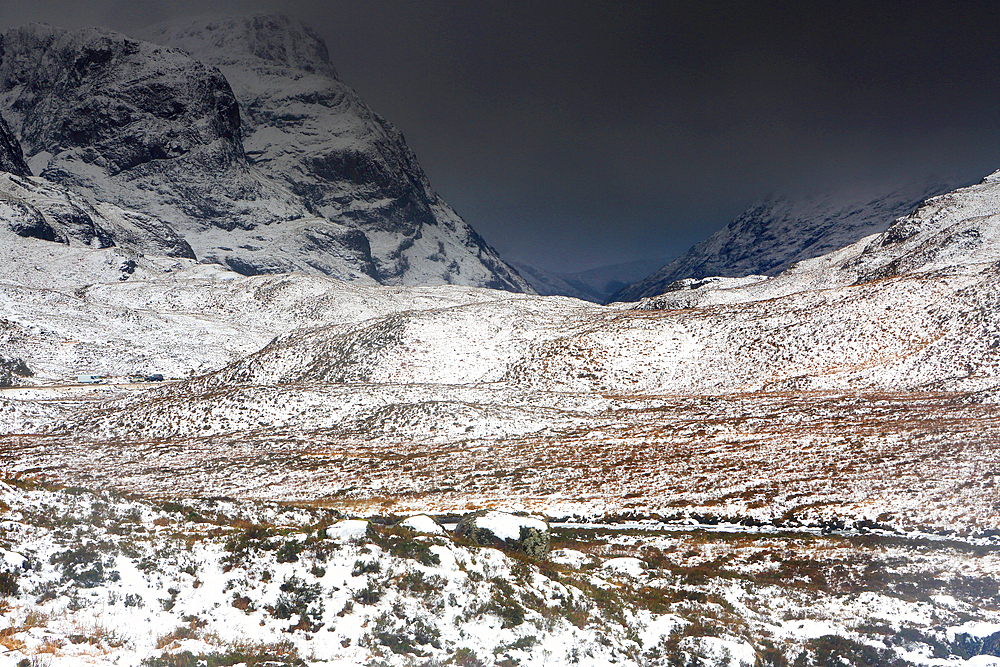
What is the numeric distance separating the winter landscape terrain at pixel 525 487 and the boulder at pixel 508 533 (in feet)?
0.26

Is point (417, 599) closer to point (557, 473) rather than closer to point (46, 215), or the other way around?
point (557, 473)

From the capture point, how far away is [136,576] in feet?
42.5

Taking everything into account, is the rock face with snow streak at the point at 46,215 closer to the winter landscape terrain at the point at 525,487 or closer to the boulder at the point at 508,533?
the winter landscape terrain at the point at 525,487

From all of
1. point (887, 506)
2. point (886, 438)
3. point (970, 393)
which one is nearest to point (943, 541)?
point (887, 506)

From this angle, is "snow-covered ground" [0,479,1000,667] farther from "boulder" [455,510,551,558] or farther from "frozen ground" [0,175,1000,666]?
"boulder" [455,510,551,558]

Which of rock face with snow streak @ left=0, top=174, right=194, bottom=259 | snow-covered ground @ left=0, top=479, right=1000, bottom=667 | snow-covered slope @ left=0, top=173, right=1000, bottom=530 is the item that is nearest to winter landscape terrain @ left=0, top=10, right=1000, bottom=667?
snow-covered ground @ left=0, top=479, right=1000, bottom=667

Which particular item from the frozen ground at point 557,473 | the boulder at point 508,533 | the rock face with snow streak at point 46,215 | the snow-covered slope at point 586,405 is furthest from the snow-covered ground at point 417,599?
the rock face with snow streak at point 46,215

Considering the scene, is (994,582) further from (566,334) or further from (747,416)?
(566,334)

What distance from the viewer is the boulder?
57.8 feet

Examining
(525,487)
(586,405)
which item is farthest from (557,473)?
(586,405)

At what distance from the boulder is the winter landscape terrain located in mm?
80

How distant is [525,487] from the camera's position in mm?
27359

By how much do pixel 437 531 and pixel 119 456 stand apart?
26.6 m

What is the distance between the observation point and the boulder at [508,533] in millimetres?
17625
